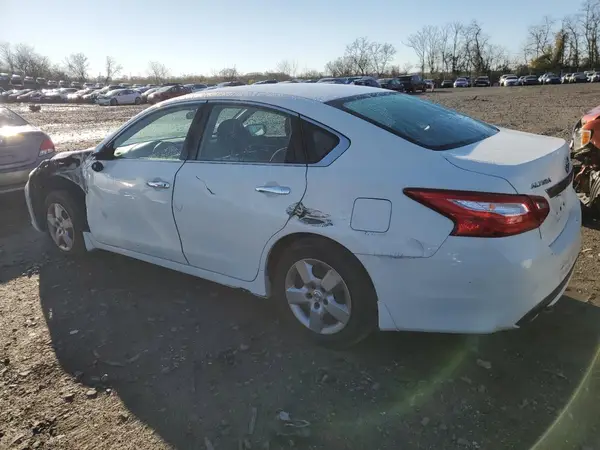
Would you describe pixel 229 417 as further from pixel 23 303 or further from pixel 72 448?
pixel 23 303

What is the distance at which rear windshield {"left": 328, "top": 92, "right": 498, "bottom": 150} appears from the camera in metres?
2.98

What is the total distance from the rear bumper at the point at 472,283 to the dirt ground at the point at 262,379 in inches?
16.9

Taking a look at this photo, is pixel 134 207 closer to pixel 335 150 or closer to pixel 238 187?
pixel 238 187

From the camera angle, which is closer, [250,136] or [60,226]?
[250,136]

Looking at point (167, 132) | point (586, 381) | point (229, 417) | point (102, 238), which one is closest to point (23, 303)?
point (102, 238)

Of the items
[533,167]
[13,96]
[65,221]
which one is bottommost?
[65,221]

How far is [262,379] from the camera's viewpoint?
301 cm

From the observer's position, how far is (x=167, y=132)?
405 cm

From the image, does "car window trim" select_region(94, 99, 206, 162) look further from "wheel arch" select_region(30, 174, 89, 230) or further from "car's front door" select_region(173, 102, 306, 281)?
"wheel arch" select_region(30, 174, 89, 230)

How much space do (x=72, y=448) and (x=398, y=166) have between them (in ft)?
7.35

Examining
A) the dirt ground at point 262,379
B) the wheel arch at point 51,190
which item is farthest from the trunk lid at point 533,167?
the wheel arch at point 51,190

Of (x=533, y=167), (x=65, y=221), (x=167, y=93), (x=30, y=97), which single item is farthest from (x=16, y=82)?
(x=533, y=167)

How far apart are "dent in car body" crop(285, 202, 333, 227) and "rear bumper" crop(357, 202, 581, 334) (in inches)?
11.8

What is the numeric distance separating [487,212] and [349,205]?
726 mm
